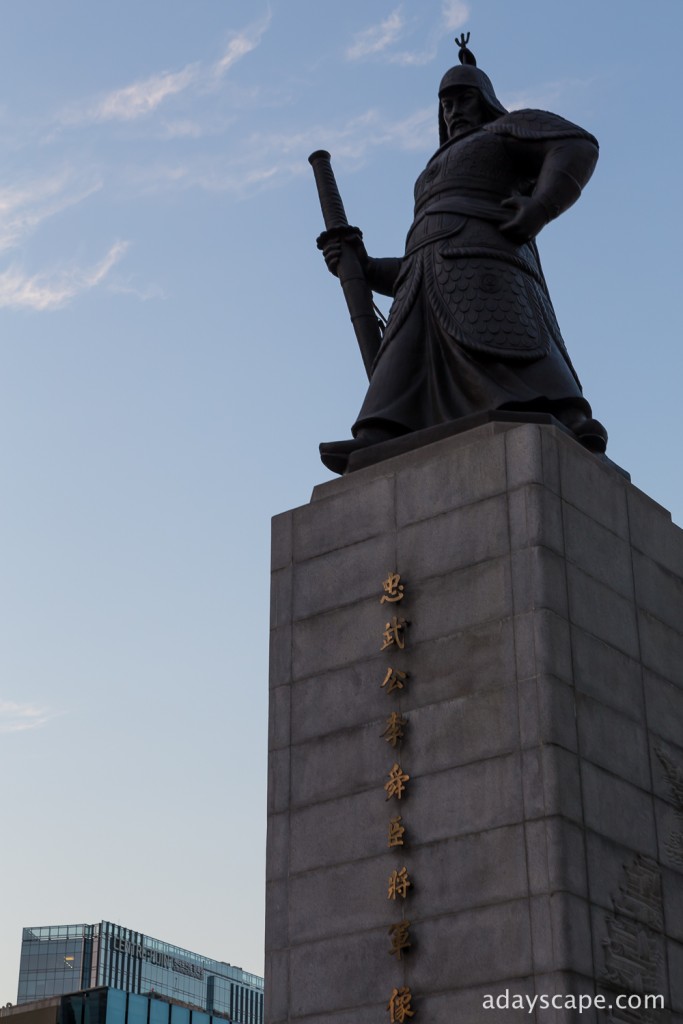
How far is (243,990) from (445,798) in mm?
49065

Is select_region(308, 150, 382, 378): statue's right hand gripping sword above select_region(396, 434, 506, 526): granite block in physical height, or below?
above

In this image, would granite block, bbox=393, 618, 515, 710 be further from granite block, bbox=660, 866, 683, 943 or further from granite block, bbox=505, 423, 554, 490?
granite block, bbox=660, 866, 683, 943

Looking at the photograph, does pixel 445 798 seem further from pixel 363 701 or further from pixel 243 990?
pixel 243 990

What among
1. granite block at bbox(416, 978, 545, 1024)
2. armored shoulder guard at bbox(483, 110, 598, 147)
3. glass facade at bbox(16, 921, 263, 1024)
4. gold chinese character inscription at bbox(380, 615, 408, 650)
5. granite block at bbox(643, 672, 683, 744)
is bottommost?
granite block at bbox(416, 978, 545, 1024)

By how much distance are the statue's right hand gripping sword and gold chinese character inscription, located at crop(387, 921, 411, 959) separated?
452cm

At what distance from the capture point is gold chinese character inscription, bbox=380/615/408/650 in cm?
1002

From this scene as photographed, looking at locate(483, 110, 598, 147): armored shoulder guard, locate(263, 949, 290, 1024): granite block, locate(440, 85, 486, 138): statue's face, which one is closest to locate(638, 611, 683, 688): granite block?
locate(263, 949, 290, 1024): granite block

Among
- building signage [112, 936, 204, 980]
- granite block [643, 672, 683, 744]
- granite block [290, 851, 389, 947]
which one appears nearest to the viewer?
granite block [290, 851, 389, 947]

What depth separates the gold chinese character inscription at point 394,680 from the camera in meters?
9.90

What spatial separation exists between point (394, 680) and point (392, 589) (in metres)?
0.61

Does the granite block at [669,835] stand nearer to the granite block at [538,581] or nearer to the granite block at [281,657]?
the granite block at [538,581]

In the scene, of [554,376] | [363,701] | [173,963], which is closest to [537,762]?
[363,701]

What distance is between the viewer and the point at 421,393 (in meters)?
11.4

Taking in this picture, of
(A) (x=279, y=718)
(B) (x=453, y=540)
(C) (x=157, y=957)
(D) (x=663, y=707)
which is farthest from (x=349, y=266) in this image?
(C) (x=157, y=957)
